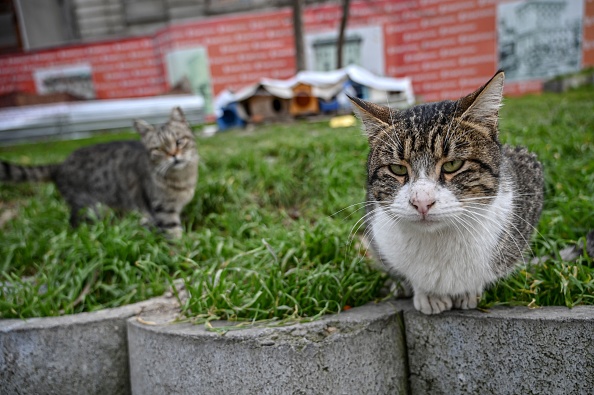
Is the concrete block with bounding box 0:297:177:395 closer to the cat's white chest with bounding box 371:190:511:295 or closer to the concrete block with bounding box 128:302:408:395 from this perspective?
the concrete block with bounding box 128:302:408:395

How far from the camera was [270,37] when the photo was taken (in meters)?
9.25

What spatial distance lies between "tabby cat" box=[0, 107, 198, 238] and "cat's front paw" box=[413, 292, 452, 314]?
186 centimetres

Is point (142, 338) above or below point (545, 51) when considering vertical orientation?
below

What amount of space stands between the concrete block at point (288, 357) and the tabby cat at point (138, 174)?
132 cm

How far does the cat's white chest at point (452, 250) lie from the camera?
1.80 metres

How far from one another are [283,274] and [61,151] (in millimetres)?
5700

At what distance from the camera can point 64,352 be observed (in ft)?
7.59

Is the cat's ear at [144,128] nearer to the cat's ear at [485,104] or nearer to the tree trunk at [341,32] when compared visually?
the cat's ear at [485,104]

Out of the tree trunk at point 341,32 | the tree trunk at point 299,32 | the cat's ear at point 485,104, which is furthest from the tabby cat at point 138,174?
the tree trunk at point 341,32

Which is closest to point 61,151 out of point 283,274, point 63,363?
point 63,363

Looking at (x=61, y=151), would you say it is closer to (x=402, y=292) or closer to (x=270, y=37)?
(x=270, y=37)

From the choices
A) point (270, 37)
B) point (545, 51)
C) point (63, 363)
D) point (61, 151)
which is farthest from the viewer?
point (270, 37)

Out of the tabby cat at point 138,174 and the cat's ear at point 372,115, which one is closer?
the cat's ear at point 372,115

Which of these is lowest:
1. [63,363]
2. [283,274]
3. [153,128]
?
[63,363]
